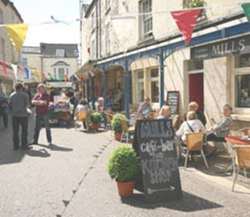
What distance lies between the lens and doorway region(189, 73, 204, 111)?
14.4 metres

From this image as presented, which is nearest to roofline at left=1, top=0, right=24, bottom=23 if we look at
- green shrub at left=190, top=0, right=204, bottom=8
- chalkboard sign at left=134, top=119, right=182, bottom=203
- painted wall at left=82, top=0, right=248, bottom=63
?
painted wall at left=82, top=0, right=248, bottom=63

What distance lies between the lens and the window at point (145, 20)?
18.6 m

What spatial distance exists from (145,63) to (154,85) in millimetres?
931

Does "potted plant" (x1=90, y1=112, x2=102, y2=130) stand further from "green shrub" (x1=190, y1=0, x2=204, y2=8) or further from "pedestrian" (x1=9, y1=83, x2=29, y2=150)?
"green shrub" (x1=190, y1=0, x2=204, y2=8)

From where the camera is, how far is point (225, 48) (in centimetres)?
1014

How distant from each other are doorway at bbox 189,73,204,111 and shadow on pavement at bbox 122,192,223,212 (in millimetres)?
7305

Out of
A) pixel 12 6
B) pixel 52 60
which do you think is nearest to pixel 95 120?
pixel 12 6

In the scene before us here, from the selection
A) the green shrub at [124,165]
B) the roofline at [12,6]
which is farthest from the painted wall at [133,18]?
the roofline at [12,6]

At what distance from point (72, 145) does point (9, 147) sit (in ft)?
5.72

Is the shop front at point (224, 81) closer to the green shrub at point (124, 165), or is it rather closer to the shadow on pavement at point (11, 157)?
the green shrub at point (124, 165)

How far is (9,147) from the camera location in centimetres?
1368

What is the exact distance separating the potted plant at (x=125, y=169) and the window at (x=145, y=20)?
38.2 feet

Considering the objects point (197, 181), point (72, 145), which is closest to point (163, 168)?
point (197, 181)

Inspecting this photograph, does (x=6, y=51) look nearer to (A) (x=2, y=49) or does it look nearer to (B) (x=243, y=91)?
(A) (x=2, y=49)
